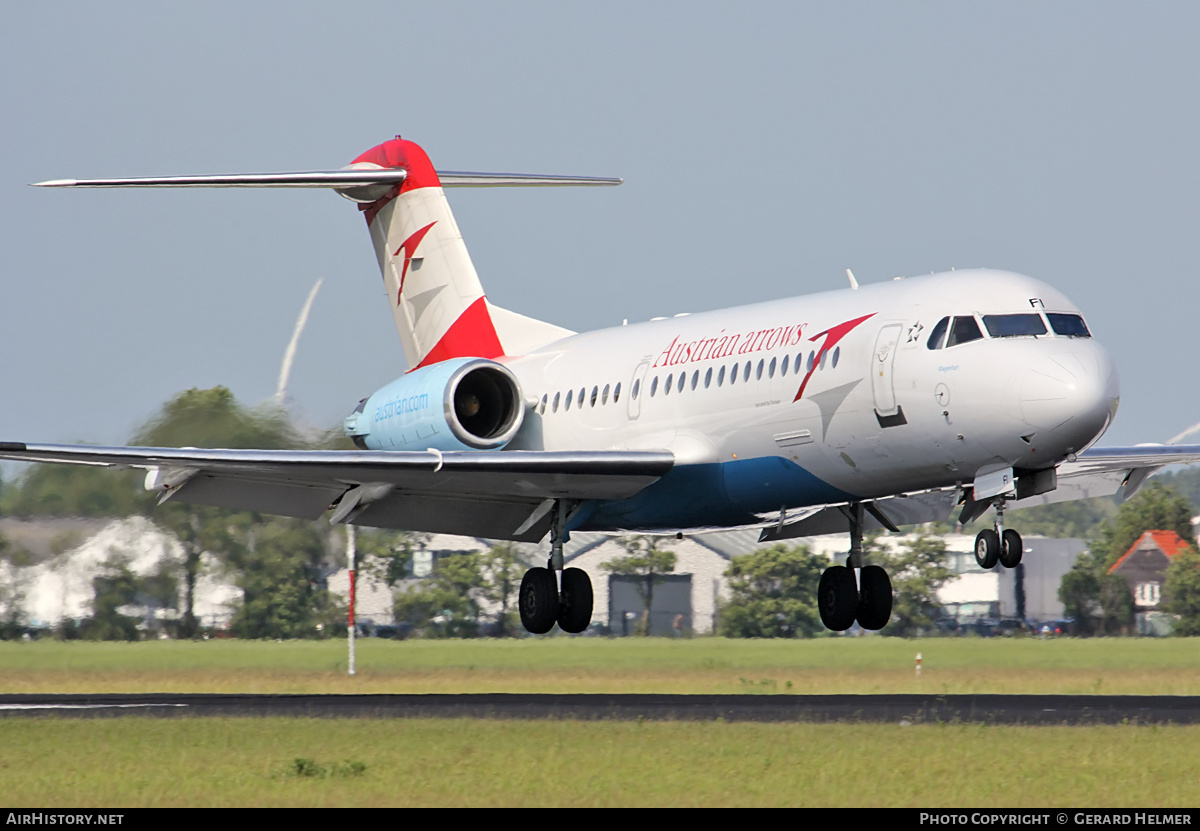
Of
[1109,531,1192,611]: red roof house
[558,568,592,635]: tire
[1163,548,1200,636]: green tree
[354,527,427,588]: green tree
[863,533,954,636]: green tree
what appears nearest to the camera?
[558,568,592,635]: tire

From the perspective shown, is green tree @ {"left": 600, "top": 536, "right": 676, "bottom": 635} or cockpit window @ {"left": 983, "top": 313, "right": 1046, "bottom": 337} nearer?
cockpit window @ {"left": 983, "top": 313, "right": 1046, "bottom": 337}

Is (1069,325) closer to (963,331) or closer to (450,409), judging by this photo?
(963,331)

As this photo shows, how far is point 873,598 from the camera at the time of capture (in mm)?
22391

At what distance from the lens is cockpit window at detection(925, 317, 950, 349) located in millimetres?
18266

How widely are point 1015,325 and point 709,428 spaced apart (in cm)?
422

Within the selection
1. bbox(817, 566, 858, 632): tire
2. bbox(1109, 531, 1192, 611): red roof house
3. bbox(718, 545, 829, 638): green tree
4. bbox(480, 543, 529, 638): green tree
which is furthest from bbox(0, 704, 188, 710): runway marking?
bbox(1109, 531, 1192, 611): red roof house

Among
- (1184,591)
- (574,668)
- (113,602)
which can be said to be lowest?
(574,668)

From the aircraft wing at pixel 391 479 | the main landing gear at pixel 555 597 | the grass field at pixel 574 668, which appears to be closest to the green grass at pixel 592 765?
the main landing gear at pixel 555 597

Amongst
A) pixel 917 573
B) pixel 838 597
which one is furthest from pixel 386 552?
pixel 917 573

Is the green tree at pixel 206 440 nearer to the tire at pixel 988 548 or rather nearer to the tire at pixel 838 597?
the tire at pixel 838 597

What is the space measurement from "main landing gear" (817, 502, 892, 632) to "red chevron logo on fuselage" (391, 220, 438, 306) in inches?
352

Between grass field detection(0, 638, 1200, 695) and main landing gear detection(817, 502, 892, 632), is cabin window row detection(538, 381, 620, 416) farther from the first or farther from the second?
grass field detection(0, 638, 1200, 695)

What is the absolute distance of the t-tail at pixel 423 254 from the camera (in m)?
26.3
